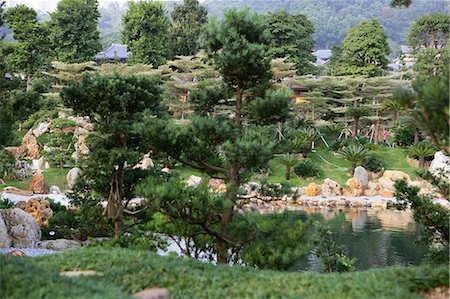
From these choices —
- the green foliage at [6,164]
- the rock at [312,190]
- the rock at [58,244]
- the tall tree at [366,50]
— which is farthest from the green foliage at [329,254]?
the tall tree at [366,50]

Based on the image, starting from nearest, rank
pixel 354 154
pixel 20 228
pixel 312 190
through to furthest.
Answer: pixel 20 228, pixel 312 190, pixel 354 154

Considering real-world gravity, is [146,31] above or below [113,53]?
above

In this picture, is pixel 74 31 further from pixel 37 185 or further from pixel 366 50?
pixel 366 50

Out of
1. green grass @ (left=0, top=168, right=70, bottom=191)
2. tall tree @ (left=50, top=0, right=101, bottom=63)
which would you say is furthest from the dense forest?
green grass @ (left=0, top=168, right=70, bottom=191)

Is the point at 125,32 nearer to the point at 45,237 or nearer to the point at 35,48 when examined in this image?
the point at 35,48

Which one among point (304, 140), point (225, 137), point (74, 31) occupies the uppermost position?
point (74, 31)

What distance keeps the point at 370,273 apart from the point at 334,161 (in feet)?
53.3

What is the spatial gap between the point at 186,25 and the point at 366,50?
871cm

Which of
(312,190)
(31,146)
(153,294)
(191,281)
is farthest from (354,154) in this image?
(153,294)

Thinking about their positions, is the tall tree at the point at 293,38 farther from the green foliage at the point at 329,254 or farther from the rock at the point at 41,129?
the green foliage at the point at 329,254

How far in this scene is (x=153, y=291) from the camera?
361 centimetres

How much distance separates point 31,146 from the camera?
18969 mm

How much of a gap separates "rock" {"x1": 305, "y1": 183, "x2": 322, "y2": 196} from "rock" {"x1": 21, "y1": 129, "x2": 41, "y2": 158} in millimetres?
9845

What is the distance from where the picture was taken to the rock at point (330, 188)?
17.3 metres
